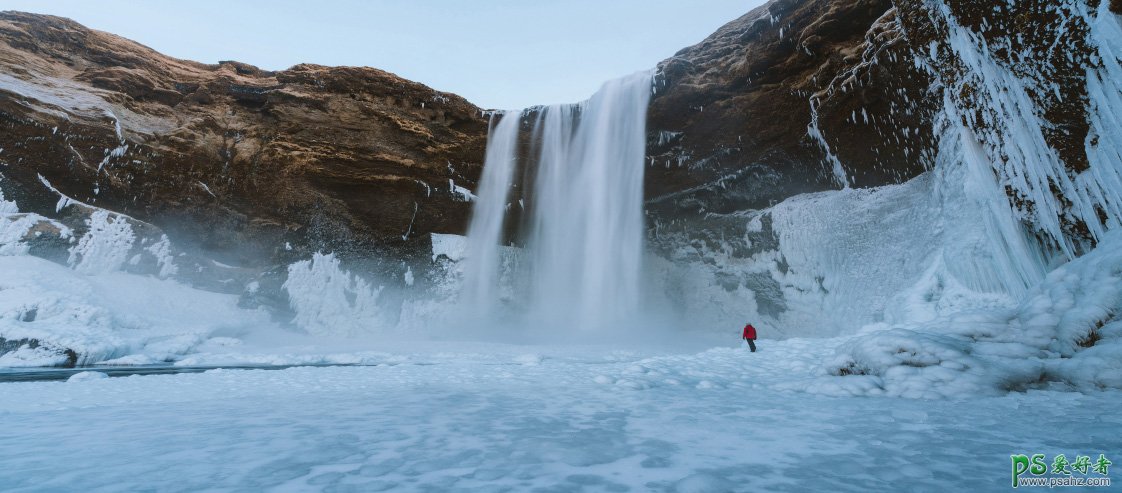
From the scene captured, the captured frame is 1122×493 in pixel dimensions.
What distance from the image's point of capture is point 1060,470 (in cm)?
193

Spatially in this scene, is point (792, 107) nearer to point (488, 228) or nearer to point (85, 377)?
point (488, 228)

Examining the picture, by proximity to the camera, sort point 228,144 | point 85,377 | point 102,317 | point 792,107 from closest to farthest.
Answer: point 85,377 → point 102,317 → point 792,107 → point 228,144

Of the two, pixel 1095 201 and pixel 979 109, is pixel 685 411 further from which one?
pixel 979 109

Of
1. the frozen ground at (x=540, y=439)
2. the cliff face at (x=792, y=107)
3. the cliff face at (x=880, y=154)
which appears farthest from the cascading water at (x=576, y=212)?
the frozen ground at (x=540, y=439)

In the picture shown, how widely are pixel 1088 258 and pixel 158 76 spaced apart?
23715 millimetres

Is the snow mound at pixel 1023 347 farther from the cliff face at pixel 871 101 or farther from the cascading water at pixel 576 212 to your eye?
the cascading water at pixel 576 212

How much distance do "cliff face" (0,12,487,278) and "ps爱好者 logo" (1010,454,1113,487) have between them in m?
17.0

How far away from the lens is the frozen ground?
76.9 inches

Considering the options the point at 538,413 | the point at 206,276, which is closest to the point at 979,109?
the point at 538,413

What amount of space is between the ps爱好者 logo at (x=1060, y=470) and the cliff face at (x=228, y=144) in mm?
17020

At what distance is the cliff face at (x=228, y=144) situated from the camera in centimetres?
1463

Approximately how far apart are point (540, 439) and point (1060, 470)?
235cm

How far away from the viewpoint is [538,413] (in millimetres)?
3617

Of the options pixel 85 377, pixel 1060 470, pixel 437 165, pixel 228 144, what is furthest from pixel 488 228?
pixel 1060 470
